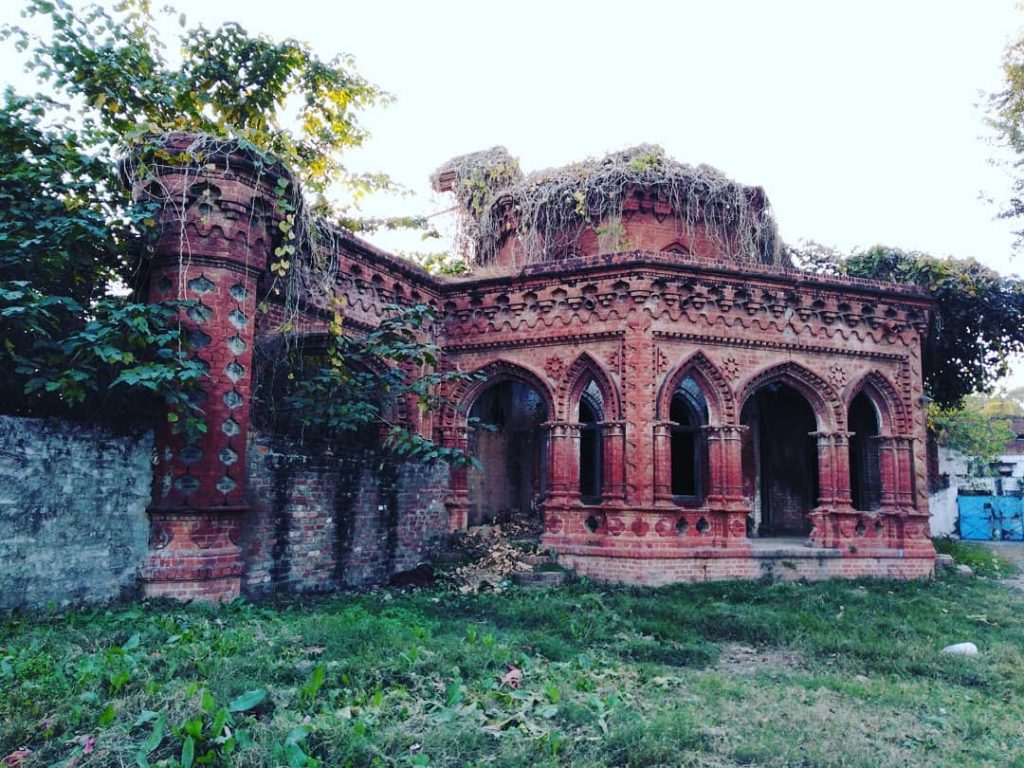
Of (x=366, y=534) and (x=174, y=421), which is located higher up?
(x=174, y=421)

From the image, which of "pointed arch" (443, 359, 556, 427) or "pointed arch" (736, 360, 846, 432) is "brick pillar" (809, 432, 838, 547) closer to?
"pointed arch" (736, 360, 846, 432)

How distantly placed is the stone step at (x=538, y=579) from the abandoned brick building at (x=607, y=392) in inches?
19.5

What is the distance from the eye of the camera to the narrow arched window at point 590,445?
14.0 metres

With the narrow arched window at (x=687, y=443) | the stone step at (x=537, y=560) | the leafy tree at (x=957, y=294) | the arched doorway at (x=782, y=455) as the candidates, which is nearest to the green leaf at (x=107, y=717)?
the stone step at (x=537, y=560)

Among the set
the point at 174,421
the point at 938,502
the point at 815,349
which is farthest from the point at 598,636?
the point at 938,502

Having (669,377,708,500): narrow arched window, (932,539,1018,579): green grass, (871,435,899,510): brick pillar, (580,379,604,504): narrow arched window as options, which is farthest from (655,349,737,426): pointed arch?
(932,539,1018,579): green grass

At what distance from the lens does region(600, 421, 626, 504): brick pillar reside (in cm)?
1109

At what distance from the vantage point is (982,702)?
19.7 ft

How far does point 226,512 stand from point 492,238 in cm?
901

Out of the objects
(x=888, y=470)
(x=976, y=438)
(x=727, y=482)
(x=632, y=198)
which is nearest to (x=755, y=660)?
(x=727, y=482)

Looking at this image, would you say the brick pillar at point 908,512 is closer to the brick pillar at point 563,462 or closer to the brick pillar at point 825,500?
the brick pillar at point 825,500

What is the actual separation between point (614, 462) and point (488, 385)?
2662 mm

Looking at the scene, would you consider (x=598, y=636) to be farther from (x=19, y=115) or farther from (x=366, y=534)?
(x=19, y=115)

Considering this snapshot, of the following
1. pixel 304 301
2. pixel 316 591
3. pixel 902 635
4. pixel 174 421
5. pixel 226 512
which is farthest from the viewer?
pixel 304 301
